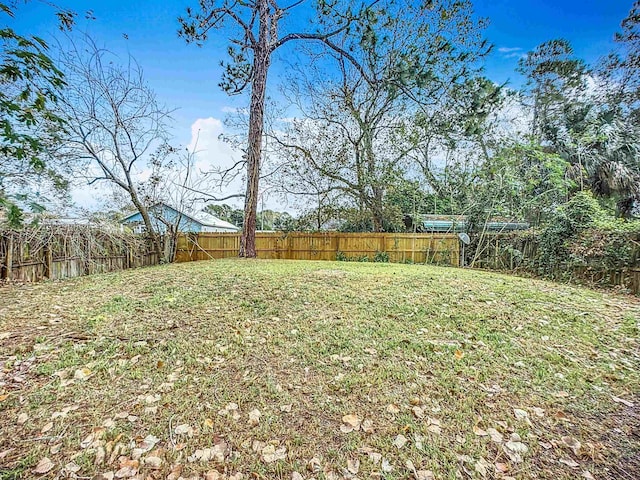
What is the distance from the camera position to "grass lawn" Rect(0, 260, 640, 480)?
1771 millimetres

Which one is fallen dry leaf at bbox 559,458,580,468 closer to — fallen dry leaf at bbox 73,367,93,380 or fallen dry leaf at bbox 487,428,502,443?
fallen dry leaf at bbox 487,428,502,443

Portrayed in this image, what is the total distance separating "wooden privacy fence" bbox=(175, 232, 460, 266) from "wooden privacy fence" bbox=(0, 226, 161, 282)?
7.24 ft

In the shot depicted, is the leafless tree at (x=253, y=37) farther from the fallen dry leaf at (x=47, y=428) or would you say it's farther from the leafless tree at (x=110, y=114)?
the fallen dry leaf at (x=47, y=428)

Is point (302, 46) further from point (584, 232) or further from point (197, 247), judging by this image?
→ point (584, 232)

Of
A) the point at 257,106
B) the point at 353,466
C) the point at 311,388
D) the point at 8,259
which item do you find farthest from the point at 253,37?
the point at 353,466

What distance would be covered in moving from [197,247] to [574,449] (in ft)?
36.9

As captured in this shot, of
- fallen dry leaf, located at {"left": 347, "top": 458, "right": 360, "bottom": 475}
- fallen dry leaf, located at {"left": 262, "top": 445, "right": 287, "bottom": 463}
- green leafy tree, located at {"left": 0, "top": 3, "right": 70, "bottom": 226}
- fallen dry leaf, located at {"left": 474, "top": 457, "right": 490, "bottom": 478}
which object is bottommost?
fallen dry leaf, located at {"left": 474, "top": 457, "right": 490, "bottom": 478}

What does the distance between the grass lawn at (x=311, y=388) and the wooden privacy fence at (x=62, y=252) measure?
214cm

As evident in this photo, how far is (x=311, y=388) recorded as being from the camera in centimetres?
243

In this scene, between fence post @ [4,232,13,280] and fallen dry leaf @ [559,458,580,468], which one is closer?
fallen dry leaf @ [559,458,580,468]

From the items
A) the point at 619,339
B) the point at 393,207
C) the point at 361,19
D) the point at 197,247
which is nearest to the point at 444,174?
the point at 393,207

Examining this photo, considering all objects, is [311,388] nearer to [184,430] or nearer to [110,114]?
[184,430]

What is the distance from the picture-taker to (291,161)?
10703 mm

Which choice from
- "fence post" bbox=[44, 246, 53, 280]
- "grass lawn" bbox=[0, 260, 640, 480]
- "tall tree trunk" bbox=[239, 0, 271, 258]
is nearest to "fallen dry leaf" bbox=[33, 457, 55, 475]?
"grass lawn" bbox=[0, 260, 640, 480]
